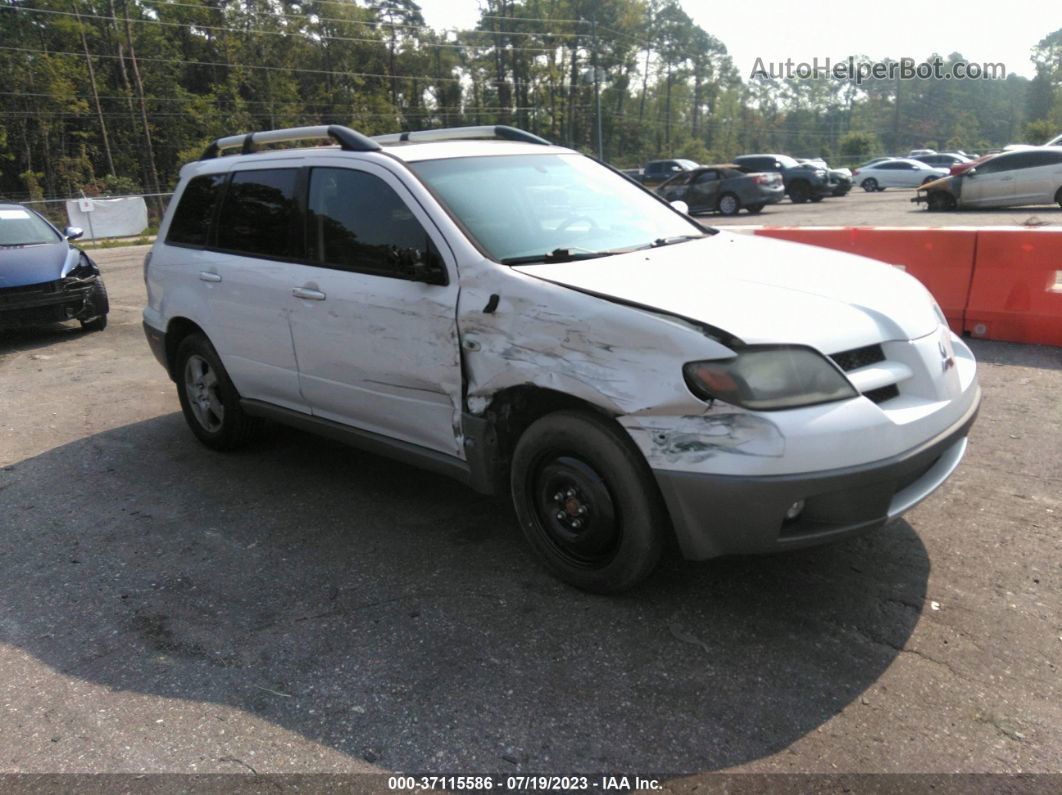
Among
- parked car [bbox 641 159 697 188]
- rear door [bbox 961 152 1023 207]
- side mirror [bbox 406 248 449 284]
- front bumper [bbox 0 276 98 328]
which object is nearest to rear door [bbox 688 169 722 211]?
rear door [bbox 961 152 1023 207]

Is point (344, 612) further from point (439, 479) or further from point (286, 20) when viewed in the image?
point (286, 20)

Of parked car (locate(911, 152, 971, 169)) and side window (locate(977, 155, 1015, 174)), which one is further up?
side window (locate(977, 155, 1015, 174))

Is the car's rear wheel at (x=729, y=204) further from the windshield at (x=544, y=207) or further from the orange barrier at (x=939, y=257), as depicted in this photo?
the windshield at (x=544, y=207)

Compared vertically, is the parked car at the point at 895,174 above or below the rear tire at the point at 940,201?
below

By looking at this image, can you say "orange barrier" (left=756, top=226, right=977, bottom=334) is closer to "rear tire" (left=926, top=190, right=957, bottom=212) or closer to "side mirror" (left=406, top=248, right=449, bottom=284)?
"side mirror" (left=406, top=248, right=449, bottom=284)

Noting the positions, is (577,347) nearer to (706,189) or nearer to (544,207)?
(544,207)

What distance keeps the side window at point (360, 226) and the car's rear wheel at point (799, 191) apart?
90.2 ft

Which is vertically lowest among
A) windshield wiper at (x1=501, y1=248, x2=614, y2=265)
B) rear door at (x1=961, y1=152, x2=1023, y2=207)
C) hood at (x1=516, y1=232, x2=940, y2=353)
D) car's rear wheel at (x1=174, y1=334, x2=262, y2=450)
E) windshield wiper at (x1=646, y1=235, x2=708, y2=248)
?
rear door at (x1=961, y1=152, x2=1023, y2=207)

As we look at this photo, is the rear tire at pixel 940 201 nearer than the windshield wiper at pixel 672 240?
No

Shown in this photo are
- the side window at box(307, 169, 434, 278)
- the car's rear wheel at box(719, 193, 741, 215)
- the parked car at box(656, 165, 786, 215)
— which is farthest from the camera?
the car's rear wheel at box(719, 193, 741, 215)

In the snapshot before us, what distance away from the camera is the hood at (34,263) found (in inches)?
368

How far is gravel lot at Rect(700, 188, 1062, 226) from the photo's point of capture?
18.4 meters

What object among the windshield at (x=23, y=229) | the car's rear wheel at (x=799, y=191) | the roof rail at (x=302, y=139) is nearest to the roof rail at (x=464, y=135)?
the roof rail at (x=302, y=139)

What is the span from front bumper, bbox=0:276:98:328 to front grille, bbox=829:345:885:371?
9125 millimetres
